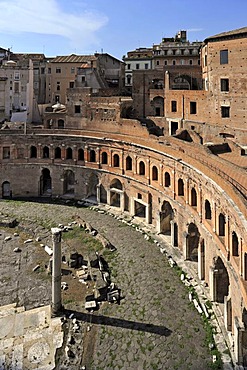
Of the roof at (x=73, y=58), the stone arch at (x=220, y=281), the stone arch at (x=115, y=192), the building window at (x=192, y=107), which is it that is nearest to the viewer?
the stone arch at (x=220, y=281)

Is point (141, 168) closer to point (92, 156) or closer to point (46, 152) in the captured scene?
point (92, 156)

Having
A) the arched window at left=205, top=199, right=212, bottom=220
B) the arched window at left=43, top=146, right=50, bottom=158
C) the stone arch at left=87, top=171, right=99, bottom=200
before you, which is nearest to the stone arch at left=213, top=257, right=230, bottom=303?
the arched window at left=205, top=199, right=212, bottom=220

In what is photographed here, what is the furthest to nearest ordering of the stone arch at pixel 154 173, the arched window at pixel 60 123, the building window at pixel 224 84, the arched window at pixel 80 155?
the arched window at pixel 60 123
the arched window at pixel 80 155
the building window at pixel 224 84
the stone arch at pixel 154 173

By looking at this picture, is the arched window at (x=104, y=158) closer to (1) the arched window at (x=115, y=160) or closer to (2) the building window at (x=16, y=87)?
(1) the arched window at (x=115, y=160)

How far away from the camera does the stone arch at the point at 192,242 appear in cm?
2497

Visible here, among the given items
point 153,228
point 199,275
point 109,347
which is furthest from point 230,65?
point 109,347

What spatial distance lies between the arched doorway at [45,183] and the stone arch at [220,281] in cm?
2310

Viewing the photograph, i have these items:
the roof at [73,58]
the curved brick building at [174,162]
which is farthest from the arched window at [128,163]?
the roof at [73,58]

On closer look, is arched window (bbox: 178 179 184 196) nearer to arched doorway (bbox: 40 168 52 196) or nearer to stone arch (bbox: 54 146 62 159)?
stone arch (bbox: 54 146 62 159)

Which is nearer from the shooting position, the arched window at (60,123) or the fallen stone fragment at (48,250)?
the fallen stone fragment at (48,250)

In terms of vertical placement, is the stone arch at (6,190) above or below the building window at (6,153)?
below

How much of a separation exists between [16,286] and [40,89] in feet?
128

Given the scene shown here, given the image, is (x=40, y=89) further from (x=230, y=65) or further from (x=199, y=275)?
(x=199, y=275)

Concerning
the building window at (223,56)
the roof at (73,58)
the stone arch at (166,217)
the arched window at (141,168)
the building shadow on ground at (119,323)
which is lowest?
the building shadow on ground at (119,323)
